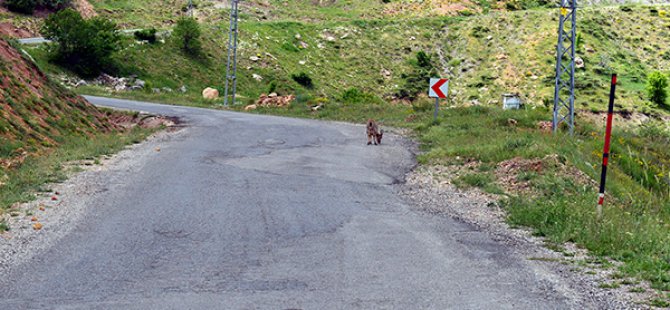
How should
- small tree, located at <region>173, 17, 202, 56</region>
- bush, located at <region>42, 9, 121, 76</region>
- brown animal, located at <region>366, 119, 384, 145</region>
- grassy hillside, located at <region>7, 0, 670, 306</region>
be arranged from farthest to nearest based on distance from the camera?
small tree, located at <region>173, 17, 202, 56</region>
bush, located at <region>42, 9, 121, 76</region>
brown animal, located at <region>366, 119, 384, 145</region>
grassy hillside, located at <region>7, 0, 670, 306</region>

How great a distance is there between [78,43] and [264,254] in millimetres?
48770

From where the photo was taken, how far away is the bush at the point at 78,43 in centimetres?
5162

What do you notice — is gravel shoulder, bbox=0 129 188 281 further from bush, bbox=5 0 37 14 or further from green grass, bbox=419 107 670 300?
bush, bbox=5 0 37 14

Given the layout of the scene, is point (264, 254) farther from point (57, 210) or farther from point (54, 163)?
point (54, 163)

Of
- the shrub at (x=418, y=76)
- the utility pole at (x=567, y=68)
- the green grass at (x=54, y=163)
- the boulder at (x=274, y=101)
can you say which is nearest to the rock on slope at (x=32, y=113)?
the green grass at (x=54, y=163)

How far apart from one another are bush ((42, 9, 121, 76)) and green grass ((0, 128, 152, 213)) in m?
32.7

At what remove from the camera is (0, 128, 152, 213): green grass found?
443 inches

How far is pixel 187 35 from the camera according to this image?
61375 mm

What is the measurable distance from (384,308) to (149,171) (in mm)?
9346

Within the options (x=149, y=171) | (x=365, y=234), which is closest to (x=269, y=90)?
(x=149, y=171)

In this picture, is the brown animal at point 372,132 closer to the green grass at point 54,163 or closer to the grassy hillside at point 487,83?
the grassy hillside at point 487,83

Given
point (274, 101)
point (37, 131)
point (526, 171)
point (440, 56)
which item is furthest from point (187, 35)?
point (526, 171)

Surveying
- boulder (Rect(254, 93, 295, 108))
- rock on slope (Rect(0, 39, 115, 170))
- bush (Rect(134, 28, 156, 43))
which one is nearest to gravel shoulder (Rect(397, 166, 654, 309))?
rock on slope (Rect(0, 39, 115, 170))

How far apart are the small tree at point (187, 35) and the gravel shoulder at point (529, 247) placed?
49.5 meters
